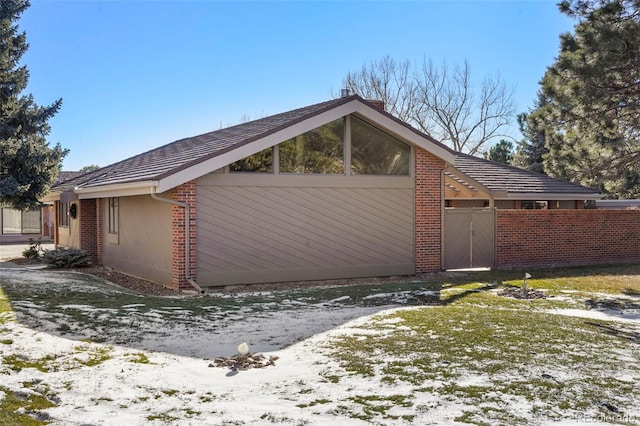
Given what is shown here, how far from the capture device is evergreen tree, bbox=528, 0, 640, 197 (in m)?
14.2

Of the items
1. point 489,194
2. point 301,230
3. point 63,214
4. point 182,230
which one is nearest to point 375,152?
point 301,230

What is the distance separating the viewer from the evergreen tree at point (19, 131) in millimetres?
18359

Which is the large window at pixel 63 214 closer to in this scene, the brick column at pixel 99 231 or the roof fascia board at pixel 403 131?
the brick column at pixel 99 231

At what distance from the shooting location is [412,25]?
21922 millimetres

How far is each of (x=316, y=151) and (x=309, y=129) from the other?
64 cm

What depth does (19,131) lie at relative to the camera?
64.7 feet

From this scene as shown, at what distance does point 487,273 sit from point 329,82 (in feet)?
86.1

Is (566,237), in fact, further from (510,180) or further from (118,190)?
(118,190)

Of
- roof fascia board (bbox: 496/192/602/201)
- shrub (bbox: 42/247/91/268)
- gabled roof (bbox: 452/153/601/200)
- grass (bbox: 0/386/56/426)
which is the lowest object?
grass (bbox: 0/386/56/426)

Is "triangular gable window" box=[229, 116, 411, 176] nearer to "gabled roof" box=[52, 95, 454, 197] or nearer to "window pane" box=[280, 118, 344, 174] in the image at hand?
"window pane" box=[280, 118, 344, 174]

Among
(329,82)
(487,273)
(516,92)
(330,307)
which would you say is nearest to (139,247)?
(330,307)

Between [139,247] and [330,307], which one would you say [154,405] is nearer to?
[330,307]

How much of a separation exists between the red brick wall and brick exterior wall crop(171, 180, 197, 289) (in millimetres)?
8822

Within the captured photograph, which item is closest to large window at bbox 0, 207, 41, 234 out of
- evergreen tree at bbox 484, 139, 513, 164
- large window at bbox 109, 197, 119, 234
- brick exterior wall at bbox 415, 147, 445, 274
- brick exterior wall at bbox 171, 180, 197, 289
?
large window at bbox 109, 197, 119, 234
